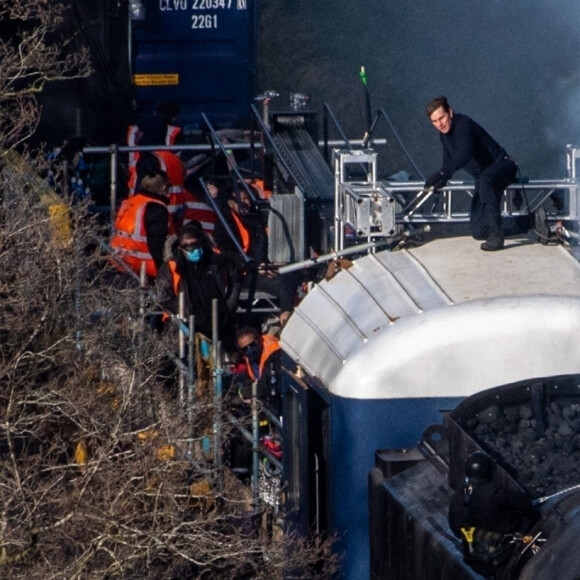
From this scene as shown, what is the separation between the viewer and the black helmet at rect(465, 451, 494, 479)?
501cm

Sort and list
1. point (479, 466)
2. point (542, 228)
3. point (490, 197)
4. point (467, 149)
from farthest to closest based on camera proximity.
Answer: point (467, 149)
point (490, 197)
point (542, 228)
point (479, 466)

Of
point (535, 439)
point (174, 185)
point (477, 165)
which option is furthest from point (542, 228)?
point (174, 185)

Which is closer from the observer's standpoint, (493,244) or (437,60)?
(493,244)

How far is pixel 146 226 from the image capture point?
39.3ft

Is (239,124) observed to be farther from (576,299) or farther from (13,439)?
(576,299)

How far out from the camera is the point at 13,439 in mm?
9094

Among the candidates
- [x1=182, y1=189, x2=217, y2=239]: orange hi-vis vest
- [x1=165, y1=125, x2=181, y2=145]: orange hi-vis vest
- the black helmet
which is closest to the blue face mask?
[x1=182, y1=189, x2=217, y2=239]: orange hi-vis vest

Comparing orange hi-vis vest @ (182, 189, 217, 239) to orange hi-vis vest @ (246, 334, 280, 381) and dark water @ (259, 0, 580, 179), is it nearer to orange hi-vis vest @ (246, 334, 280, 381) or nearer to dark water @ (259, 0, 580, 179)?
orange hi-vis vest @ (246, 334, 280, 381)

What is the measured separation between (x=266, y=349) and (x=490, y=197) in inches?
119

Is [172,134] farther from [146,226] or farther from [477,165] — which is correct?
[477,165]

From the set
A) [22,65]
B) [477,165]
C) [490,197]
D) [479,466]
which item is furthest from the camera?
[22,65]

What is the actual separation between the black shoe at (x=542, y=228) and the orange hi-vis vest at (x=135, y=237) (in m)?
4.81

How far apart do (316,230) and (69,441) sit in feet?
8.93

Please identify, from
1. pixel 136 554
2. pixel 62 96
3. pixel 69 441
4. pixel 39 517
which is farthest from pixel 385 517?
pixel 62 96
